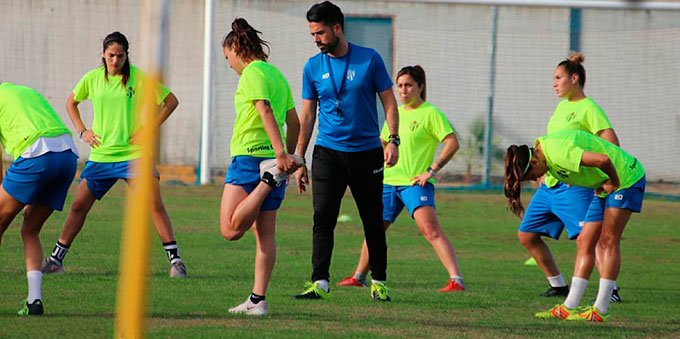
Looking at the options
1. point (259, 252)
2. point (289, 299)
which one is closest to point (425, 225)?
point (289, 299)

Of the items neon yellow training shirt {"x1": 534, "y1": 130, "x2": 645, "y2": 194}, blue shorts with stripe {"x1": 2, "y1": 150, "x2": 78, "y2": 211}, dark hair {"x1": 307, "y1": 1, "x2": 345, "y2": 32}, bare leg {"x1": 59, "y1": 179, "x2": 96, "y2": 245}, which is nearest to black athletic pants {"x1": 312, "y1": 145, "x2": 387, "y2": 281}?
dark hair {"x1": 307, "y1": 1, "x2": 345, "y2": 32}

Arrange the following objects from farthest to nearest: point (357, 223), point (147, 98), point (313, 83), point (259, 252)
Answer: point (357, 223), point (313, 83), point (259, 252), point (147, 98)

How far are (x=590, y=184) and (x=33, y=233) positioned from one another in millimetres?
3769

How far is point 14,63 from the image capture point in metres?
20.4

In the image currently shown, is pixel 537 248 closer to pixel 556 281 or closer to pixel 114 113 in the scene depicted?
pixel 556 281

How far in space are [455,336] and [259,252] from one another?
147cm

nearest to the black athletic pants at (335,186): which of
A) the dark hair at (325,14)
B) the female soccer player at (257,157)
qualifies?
the female soccer player at (257,157)

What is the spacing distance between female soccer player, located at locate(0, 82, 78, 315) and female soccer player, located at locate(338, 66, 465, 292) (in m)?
2.89

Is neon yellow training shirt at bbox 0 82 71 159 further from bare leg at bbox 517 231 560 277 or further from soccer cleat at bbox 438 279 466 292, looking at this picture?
bare leg at bbox 517 231 560 277

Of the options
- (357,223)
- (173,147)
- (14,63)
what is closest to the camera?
(357,223)

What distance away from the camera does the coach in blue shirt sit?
7586mm

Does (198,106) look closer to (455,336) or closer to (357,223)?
(357,223)

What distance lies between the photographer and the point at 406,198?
8.93 meters

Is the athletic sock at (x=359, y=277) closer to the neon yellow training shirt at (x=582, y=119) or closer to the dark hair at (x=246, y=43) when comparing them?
the neon yellow training shirt at (x=582, y=119)
